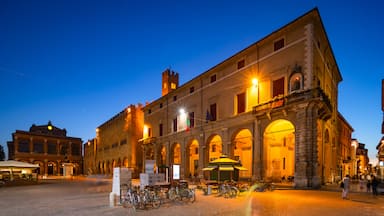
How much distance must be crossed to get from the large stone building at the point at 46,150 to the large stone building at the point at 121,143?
6.05m

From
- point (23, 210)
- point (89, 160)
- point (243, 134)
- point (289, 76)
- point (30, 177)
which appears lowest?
point (89, 160)

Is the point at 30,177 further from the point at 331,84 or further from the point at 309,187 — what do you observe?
the point at 331,84

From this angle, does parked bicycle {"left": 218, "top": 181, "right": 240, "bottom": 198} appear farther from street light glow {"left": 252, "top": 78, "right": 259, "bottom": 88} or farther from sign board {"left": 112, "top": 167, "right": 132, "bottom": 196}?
street light glow {"left": 252, "top": 78, "right": 259, "bottom": 88}

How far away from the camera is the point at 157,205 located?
11.7m

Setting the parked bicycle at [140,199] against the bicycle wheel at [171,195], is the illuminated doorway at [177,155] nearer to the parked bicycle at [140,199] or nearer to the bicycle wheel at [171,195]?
the bicycle wheel at [171,195]

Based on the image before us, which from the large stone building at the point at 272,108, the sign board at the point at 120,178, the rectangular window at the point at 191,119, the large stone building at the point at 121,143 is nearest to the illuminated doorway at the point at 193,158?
the large stone building at the point at 272,108

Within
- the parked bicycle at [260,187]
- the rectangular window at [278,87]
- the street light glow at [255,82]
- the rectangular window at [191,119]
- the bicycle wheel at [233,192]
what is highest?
the street light glow at [255,82]

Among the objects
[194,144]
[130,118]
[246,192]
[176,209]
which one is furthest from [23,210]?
[130,118]

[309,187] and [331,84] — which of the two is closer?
[309,187]

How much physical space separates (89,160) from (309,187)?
7508 centimetres

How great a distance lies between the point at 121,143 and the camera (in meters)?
56.3

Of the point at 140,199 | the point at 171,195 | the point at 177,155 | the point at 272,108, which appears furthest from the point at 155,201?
the point at 177,155

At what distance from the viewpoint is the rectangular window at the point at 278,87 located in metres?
22.5

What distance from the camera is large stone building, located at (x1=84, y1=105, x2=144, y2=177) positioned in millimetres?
51281
